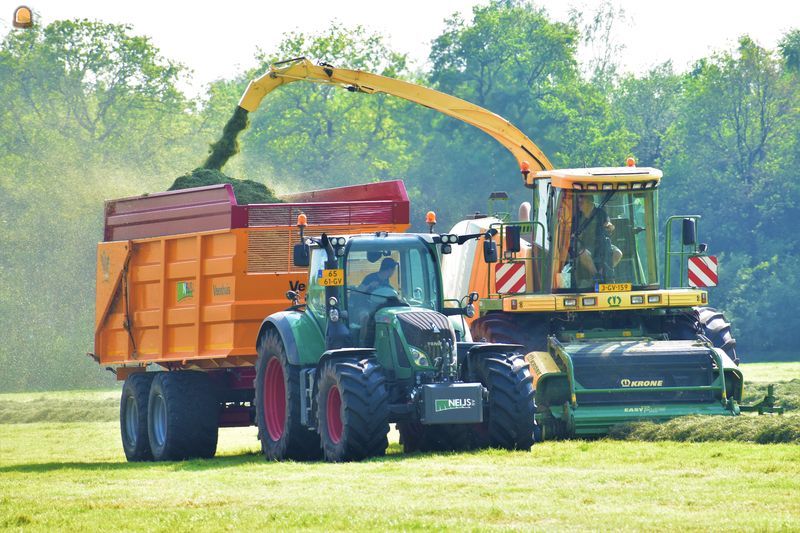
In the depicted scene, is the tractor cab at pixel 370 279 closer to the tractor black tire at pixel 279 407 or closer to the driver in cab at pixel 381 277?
the driver in cab at pixel 381 277

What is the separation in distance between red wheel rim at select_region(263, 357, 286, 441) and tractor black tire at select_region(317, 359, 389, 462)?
177cm

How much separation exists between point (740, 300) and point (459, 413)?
1653 inches

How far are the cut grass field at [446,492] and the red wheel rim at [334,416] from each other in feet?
1.46

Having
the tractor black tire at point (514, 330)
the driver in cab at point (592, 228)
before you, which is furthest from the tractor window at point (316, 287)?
the driver in cab at point (592, 228)

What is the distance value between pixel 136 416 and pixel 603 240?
6665 mm

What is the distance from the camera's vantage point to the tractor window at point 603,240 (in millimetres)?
20766

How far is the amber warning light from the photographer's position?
16734 mm

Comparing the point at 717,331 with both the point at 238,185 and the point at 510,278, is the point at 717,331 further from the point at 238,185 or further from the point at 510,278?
the point at 238,185

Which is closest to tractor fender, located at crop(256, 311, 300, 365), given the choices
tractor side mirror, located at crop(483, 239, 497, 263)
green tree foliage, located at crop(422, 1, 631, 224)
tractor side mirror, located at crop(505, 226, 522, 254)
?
tractor side mirror, located at crop(483, 239, 497, 263)

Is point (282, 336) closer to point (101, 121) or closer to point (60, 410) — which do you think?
point (60, 410)

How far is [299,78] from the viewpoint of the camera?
2300 cm

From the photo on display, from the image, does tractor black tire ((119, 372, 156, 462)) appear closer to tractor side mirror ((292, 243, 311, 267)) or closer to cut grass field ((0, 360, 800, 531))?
cut grass field ((0, 360, 800, 531))

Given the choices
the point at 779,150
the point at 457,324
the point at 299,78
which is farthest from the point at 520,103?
the point at 457,324

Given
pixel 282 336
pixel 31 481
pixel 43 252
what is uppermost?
pixel 43 252
